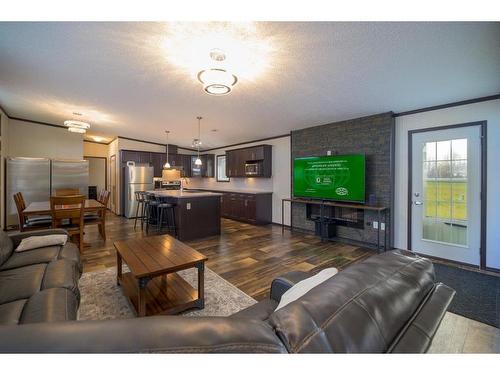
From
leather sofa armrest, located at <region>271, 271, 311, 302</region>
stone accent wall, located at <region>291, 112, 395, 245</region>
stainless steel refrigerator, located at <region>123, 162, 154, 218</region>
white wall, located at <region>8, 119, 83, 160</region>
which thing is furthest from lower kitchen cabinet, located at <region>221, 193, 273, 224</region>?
white wall, located at <region>8, 119, 83, 160</region>

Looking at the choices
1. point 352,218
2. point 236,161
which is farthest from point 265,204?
point 352,218

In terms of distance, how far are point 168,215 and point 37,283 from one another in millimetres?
3470

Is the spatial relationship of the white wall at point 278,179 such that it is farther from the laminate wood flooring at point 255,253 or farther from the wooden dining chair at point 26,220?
the wooden dining chair at point 26,220

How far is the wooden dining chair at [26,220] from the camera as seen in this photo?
3.54 metres

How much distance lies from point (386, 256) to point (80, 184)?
284 inches

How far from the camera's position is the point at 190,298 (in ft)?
7.06

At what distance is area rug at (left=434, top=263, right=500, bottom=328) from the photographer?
2090 millimetres

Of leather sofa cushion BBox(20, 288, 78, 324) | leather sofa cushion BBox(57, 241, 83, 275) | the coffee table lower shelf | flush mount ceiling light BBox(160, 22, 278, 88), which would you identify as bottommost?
the coffee table lower shelf

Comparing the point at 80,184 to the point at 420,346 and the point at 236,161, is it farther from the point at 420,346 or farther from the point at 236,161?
the point at 420,346

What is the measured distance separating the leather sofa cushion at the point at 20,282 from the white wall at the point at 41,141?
5.55 m

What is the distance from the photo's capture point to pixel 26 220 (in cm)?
393

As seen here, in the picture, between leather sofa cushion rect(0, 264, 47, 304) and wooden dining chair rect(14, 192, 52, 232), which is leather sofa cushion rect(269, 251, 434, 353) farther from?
wooden dining chair rect(14, 192, 52, 232)

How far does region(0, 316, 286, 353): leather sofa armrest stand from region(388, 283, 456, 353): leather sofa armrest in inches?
14.5

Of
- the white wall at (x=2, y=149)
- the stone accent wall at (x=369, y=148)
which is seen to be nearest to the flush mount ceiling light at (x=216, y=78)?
the stone accent wall at (x=369, y=148)
